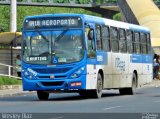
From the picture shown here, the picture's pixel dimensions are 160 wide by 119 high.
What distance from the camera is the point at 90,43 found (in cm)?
2728

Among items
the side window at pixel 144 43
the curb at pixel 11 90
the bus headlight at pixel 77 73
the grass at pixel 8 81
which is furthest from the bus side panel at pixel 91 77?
the grass at pixel 8 81

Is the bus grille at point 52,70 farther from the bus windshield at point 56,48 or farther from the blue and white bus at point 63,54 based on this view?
the bus windshield at point 56,48

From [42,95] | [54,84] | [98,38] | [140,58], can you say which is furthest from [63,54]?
[140,58]

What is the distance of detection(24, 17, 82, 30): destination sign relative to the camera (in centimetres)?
2698

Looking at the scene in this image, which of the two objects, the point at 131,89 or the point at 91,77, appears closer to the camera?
the point at 91,77

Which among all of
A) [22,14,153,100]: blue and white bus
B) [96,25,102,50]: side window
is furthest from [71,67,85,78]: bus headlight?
[96,25,102,50]: side window

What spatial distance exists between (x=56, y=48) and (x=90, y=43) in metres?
1.35

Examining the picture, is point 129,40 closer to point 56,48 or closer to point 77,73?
point 77,73

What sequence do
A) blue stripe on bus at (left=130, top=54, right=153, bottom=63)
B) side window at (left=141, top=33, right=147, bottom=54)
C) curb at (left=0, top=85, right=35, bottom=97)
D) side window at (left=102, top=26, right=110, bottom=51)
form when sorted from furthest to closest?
1. side window at (left=141, top=33, right=147, bottom=54)
2. curb at (left=0, top=85, right=35, bottom=97)
3. blue stripe on bus at (left=130, top=54, right=153, bottom=63)
4. side window at (left=102, top=26, right=110, bottom=51)

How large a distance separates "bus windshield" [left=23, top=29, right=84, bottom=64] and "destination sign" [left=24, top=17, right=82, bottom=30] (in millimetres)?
250

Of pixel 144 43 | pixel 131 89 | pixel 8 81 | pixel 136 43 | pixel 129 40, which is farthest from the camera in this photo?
pixel 8 81

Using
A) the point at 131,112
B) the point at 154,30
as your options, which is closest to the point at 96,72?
the point at 131,112

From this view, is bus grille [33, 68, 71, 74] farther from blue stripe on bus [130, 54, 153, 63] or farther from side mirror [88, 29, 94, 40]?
blue stripe on bus [130, 54, 153, 63]

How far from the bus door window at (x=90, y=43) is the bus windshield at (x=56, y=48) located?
351 millimetres
